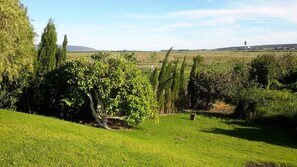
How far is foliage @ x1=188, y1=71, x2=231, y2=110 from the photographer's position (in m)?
28.1

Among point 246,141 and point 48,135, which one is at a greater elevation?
point 48,135

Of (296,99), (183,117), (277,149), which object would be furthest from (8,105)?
(296,99)

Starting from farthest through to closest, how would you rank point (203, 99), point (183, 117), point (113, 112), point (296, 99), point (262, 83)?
point (262, 83) → point (203, 99) → point (296, 99) → point (183, 117) → point (113, 112)

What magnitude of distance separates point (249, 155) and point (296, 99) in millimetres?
13189

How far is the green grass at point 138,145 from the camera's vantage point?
10.5 m

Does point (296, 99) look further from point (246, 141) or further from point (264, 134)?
point (246, 141)

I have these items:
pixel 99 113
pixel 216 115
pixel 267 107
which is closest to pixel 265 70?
pixel 267 107

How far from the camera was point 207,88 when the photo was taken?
28484 mm

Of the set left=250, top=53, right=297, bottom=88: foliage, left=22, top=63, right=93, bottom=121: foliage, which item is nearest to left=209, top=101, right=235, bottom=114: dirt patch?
left=250, top=53, right=297, bottom=88: foliage

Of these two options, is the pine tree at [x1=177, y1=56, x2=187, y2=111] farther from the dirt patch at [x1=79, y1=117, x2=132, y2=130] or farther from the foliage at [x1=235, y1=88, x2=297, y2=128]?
the dirt patch at [x1=79, y1=117, x2=132, y2=130]

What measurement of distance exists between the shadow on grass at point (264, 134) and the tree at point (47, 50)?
33.5 feet

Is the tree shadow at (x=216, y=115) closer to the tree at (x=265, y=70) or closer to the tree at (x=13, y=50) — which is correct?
the tree at (x=265, y=70)

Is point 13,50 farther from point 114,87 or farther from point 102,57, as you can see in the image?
point 102,57

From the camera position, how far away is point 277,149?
16.8m
